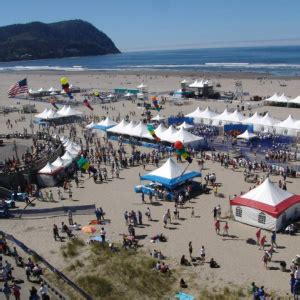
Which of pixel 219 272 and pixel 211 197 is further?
pixel 211 197

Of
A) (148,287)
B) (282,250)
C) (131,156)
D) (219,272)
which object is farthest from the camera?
(131,156)

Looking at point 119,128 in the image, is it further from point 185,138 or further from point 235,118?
point 235,118

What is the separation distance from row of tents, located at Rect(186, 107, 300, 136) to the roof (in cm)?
1413

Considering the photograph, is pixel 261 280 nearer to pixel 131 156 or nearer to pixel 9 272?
pixel 9 272

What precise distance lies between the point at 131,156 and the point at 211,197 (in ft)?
29.6

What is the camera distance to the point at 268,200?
17.0 metres

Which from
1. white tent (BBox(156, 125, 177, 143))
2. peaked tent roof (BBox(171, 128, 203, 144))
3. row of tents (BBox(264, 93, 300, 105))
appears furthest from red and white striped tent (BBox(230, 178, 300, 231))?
row of tents (BBox(264, 93, 300, 105))

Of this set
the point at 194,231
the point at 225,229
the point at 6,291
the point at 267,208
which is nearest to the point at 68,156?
the point at 194,231

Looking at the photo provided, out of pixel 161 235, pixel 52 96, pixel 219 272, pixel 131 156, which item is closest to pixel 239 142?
pixel 131 156

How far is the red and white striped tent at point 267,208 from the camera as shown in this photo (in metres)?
16.4

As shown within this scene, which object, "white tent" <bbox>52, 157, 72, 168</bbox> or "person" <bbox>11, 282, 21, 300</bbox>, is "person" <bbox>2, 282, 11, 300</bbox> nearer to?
"person" <bbox>11, 282, 21, 300</bbox>

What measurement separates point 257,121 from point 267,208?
17.7 metres

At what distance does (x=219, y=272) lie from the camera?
535 inches

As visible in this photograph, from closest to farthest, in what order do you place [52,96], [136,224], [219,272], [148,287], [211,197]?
[148,287], [219,272], [136,224], [211,197], [52,96]
